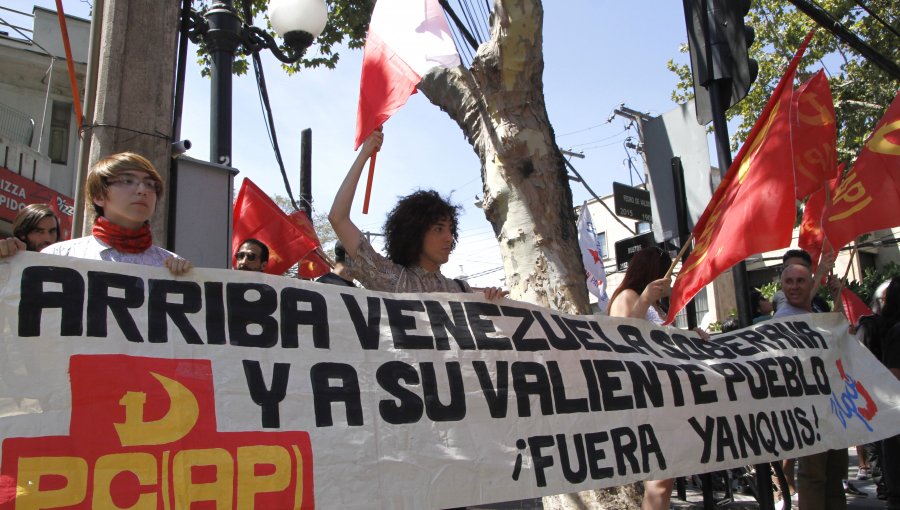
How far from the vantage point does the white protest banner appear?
2213mm

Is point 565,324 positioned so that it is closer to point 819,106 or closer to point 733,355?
point 733,355

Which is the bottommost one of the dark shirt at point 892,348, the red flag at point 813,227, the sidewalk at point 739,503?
the sidewalk at point 739,503

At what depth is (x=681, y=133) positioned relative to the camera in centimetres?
498

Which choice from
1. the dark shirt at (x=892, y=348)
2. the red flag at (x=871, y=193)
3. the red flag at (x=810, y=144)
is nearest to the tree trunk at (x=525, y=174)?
the red flag at (x=810, y=144)

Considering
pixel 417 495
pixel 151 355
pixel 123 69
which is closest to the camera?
pixel 151 355

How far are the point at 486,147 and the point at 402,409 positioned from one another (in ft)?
7.68

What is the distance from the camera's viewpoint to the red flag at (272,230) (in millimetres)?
5520

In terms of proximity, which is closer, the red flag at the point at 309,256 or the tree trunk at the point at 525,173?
the tree trunk at the point at 525,173

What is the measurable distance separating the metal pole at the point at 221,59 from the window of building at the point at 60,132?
504 inches

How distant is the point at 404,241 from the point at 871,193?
2891mm

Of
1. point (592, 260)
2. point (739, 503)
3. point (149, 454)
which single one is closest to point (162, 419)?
point (149, 454)

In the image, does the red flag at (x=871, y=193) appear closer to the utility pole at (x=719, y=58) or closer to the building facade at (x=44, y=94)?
the utility pole at (x=719, y=58)

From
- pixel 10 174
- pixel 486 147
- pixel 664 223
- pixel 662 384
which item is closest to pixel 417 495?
pixel 662 384

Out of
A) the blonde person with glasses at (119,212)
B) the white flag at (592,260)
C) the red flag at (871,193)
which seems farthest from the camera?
the white flag at (592,260)
